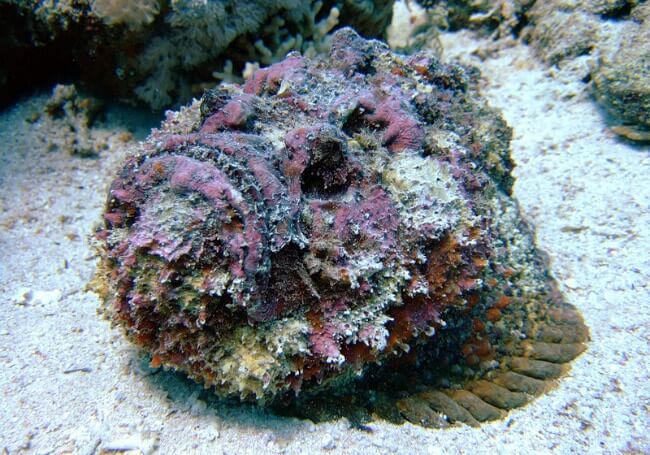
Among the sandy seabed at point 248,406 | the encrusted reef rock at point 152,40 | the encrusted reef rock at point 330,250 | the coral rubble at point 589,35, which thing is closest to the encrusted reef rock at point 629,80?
the coral rubble at point 589,35

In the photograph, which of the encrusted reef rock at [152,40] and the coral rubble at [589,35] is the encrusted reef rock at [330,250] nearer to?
the encrusted reef rock at [152,40]

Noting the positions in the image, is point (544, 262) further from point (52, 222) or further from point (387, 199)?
point (52, 222)

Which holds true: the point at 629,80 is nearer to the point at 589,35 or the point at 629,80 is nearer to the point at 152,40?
the point at 589,35

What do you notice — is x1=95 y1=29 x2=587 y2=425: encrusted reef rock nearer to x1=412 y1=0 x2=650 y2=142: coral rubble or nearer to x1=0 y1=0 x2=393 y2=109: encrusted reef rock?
x1=0 y1=0 x2=393 y2=109: encrusted reef rock

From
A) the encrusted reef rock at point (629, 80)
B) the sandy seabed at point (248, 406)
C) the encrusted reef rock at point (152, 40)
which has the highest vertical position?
the encrusted reef rock at point (629, 80)

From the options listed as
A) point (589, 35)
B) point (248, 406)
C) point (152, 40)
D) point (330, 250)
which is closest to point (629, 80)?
point (589, 35)
